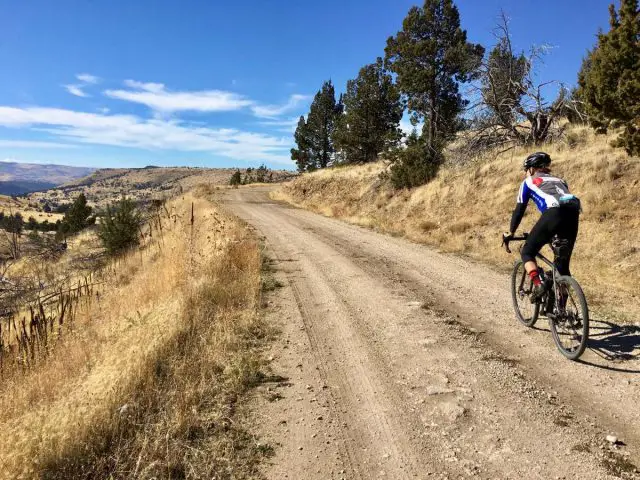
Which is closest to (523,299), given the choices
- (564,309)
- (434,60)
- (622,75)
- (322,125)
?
(564,309)

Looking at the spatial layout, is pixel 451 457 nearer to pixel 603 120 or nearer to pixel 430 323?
pixel 430 323

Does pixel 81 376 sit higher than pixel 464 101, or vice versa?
pixel 464 101

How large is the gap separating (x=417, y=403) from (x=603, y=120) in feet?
42.3

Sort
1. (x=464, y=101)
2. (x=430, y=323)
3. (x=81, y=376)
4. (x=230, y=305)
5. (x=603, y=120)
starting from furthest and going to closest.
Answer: (x=464, y=101)
(x=603, y=120)
(x=230, y=305)
(x=430, y=323)
(x=81, y=376)

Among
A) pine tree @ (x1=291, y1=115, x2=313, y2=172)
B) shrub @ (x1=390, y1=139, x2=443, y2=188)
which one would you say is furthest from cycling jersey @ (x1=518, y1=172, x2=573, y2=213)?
pine tree @ (x1=291, y1=115, x2=313, y2=172)

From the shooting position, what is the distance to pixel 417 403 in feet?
12.3

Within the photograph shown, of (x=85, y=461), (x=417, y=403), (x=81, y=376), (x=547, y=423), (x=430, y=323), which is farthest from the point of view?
(x=430, y=323)

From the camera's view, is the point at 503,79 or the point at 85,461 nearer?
the point at 85,461

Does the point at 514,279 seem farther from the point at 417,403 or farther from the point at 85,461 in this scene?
the point at 85,461

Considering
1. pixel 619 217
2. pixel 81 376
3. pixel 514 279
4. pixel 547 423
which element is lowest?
pixel 81 376

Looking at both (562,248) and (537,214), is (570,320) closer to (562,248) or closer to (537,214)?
(562,248)

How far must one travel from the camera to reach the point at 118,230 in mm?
17859

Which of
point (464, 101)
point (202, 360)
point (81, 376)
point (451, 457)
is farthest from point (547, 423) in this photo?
point (464, 101)

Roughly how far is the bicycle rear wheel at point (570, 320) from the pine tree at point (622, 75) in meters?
8.97
